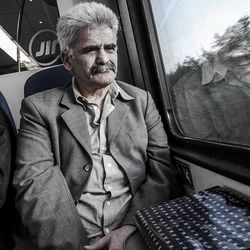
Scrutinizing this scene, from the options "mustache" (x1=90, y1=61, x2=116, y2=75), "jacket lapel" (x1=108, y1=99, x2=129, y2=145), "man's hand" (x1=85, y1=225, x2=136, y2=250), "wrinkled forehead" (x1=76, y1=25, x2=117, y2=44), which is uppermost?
"wrinkled forehead" (x1=76, y1=25, x2=117, y2=44)

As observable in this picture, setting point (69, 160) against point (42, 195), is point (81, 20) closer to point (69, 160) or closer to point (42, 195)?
point (69, 160)

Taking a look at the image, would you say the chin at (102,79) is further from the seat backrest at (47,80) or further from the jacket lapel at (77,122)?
the seat backrest at (47,80)

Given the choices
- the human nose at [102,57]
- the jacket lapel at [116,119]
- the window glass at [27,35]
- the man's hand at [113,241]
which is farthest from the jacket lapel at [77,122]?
the window glass at [27,35]

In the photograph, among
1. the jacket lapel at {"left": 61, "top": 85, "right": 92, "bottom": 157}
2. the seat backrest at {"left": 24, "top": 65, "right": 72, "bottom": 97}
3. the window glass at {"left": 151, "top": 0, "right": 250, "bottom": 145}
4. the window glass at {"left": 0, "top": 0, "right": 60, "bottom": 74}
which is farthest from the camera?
the window glass at {"left": 0, "top": 0, "right": 60, "bottom": 74}

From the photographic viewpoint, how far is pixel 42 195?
1.17 metres

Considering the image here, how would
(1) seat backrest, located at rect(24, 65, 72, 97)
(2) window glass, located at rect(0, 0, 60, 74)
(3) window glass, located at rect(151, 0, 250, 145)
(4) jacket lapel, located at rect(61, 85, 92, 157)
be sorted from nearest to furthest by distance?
(3) window glass, located at rect(151, 0, 250, 145) → (4) jacket lapel, located at rect(61, 85, 92, 157) → (1) seat backrest, located at rect(24, 65, 72, 97) → (2) window glass, located at rect(0, 0, 60, 74)

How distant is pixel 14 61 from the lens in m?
1.94

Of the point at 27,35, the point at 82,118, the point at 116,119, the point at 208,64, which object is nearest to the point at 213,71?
the point at 208,64

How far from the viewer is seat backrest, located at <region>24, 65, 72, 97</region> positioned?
5.31ft

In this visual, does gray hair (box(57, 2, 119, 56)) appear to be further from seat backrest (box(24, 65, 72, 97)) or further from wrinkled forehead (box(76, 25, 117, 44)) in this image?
seat backrest (box(24, 65, 72, 97))

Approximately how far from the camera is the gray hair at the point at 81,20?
1269 millimetres

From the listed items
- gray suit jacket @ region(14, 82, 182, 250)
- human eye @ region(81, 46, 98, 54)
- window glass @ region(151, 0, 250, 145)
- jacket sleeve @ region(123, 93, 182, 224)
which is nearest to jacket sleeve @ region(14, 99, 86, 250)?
gray suit jacket @ region(14, 82, 182, 250)

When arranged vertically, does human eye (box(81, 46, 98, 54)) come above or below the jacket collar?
above

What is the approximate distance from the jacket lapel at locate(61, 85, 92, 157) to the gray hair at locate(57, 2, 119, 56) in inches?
12.0
